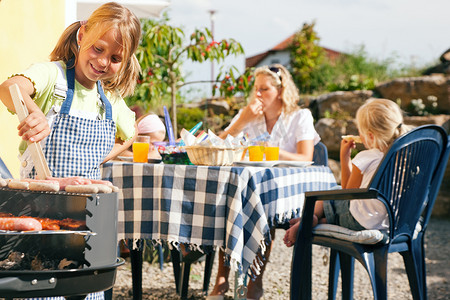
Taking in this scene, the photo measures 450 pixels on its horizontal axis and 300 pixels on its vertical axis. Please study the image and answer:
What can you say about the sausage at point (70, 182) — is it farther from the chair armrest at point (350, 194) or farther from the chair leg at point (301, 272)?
the chair leg at point (301, 272)

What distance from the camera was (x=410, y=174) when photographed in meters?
2.98

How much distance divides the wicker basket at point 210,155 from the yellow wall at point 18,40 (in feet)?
6.57

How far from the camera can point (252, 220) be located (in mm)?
2955

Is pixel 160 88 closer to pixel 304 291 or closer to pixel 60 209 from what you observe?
pixel 304 291

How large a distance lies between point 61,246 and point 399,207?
183cm

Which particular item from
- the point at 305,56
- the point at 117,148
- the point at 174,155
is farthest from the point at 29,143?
the point at 305,56

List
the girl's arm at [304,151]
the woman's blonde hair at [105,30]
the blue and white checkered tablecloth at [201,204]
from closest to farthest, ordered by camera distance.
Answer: the woman's blonde hair at [105,30] → the blue and white checkered tablecloth at [201,204] → the girl's arm at [304,151]

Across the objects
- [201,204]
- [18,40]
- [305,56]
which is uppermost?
[305,56]

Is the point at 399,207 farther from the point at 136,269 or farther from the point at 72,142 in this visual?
the point at 72,142

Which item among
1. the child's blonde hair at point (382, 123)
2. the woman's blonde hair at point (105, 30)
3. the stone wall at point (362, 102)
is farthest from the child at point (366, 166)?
the stone wall at point (362, 102)

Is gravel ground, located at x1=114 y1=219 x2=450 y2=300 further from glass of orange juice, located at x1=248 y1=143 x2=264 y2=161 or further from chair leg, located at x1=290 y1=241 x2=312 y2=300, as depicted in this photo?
glass of orange juice, located at x1=248 y1=143 x2=264 y2=161

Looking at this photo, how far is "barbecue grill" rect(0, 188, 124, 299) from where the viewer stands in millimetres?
1588

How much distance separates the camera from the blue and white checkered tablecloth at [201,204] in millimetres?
2914

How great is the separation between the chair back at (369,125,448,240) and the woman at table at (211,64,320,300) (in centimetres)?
133
